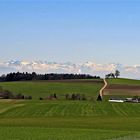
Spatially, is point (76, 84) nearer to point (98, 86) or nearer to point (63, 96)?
point (98, 86)

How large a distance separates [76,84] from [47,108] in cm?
5376

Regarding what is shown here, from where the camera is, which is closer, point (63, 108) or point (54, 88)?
point (63, 108)

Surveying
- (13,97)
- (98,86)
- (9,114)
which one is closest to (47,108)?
(9,114)

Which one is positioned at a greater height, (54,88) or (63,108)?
(54,88)

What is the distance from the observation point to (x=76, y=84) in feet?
455

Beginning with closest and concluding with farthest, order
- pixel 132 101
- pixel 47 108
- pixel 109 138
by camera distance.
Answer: pixel 109 138 < pixel 47 108 < pixel 132 101

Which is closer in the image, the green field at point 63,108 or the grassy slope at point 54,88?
the green field at point 63,108

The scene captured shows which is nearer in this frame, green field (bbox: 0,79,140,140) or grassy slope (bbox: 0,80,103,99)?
green field (bbox: 0,79,140,140)

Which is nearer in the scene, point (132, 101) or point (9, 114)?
point (9, 114)

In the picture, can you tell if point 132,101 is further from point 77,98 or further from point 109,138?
point 109,138

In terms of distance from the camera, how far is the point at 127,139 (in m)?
31.4

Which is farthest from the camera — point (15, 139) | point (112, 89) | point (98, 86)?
point (98, 86)

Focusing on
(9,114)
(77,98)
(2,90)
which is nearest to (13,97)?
(2,90)

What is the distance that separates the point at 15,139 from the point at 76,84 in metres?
108
